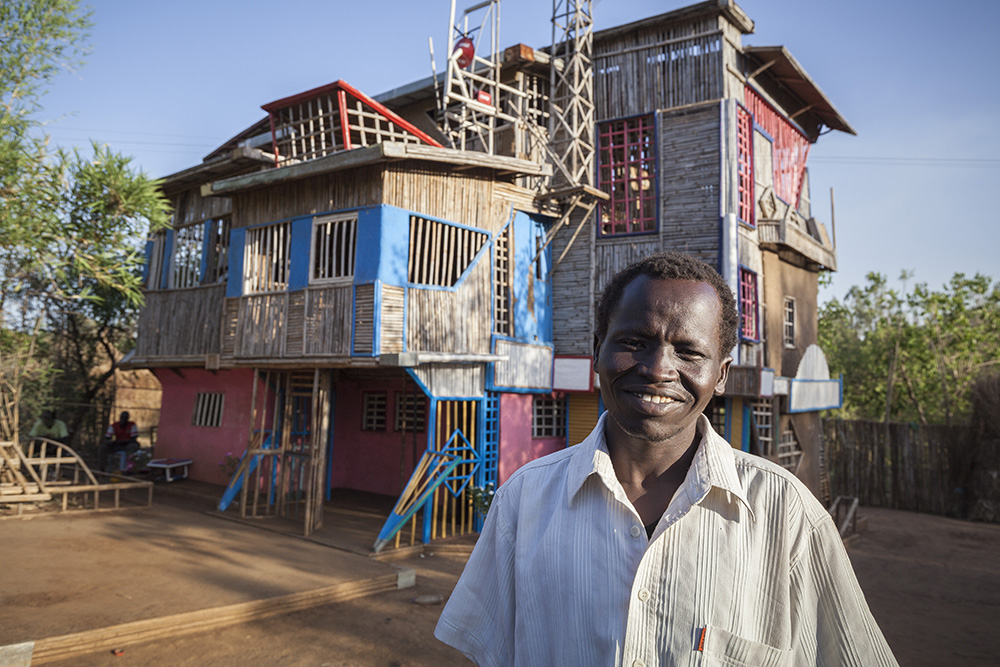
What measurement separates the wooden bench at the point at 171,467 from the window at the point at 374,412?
4.34 meters

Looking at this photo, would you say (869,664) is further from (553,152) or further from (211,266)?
(211,266)

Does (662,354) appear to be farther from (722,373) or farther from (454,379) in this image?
(454,379)

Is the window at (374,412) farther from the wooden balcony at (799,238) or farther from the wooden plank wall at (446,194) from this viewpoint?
the wooden balcony at (799,238)

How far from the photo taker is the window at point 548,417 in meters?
12.7

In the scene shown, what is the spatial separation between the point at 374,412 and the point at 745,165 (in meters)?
9.03

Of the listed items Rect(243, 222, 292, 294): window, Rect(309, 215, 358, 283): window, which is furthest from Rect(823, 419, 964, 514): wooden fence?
Rect(243, 222, 292, 294): window

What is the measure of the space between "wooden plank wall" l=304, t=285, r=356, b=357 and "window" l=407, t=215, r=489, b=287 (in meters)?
1.13

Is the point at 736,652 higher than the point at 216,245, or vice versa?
the point at 216,245

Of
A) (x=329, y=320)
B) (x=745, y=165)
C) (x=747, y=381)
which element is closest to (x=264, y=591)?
(x=329, y=320)

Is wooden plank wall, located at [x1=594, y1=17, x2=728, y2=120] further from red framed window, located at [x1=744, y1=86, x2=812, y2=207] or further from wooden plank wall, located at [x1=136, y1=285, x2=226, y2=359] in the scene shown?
wooden plank wall, located at [x1=136, y1=285, x2=226, y2=359]

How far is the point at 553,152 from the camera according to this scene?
12.5 m

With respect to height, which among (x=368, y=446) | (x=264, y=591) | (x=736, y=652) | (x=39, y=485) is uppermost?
(x=736, y=652)

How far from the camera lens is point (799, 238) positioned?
43.0 feet

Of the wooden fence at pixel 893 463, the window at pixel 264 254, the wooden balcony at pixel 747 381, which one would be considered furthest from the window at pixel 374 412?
the wooden fence at pixel 893 463
